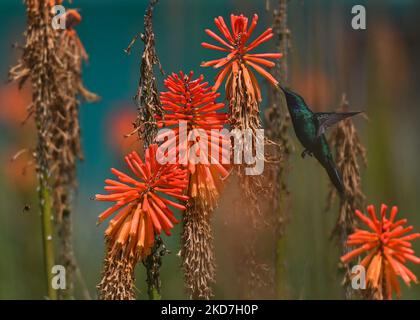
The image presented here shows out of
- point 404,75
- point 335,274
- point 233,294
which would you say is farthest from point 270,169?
point 404,75

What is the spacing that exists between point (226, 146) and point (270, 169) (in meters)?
0.37

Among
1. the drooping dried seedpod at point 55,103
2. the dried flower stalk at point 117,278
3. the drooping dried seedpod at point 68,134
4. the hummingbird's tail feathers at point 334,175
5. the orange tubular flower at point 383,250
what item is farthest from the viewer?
the drooping dried seedpod at point 68,134

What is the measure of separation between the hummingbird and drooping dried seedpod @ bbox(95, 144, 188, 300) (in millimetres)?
475

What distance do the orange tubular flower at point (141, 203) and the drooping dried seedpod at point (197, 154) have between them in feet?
0.20

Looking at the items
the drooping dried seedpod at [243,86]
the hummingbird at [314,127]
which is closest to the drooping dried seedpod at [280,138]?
the hummingbird at [314,127]

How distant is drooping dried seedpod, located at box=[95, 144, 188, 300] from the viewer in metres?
2.30

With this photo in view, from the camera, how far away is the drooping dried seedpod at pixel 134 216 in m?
2.30

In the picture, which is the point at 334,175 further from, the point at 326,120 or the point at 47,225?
the point at 47,225

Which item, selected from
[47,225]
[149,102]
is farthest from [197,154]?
[47,225]

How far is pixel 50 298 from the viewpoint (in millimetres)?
2832

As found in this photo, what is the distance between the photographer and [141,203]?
2.38m

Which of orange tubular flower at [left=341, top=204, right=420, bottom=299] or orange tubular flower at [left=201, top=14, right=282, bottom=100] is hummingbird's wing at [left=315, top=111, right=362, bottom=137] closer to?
orange tubular flower at [left=201, top=14, right=282, bottom=100]

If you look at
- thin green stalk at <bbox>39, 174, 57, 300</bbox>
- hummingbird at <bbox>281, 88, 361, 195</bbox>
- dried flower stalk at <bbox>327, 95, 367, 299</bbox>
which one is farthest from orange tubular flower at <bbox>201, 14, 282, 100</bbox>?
thin green stalk at <bbox>39, 174, 57, 300</bbox>

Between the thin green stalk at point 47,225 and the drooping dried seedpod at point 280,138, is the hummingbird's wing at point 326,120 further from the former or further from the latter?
the thin green stalk at point 47,225
